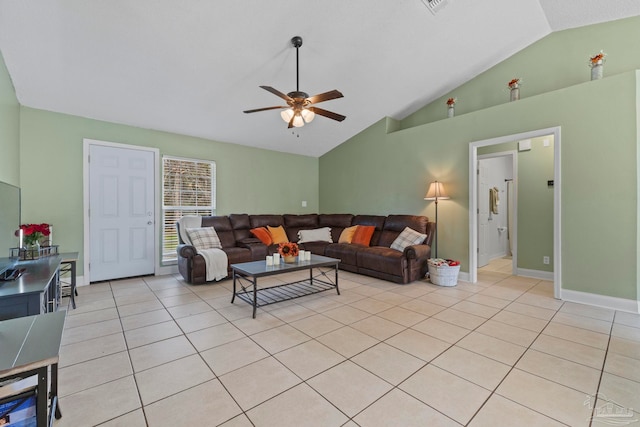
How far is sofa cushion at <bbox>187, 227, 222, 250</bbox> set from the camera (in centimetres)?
445

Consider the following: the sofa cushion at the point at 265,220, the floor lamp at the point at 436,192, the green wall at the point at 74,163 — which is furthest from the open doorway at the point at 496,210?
the green wall at the point at 74,163

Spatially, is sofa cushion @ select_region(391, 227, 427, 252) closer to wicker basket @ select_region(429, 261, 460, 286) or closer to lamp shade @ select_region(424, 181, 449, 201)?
wicker basket @ select_region(429, 261, 460, 286)

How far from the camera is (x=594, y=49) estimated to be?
3691 mm

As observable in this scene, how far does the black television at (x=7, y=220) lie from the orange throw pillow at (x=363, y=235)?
438 centimetres

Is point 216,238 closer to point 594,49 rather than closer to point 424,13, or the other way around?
point 424,13

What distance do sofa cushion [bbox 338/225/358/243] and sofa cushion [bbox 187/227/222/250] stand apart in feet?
7.54

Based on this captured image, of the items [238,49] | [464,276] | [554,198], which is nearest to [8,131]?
[238,49]

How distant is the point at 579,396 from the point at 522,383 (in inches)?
11.0

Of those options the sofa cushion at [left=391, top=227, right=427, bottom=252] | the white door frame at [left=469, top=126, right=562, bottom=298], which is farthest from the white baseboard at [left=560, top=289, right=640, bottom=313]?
the sofa cushion at [left=391, top=227, right=427, bottom=252]

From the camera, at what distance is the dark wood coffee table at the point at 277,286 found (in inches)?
118

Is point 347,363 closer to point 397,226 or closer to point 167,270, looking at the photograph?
point 397,226

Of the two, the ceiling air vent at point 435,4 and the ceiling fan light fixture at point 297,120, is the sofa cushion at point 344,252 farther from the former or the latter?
the ceiling air vent at point 435,4

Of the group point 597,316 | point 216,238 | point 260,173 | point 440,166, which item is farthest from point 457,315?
point 260,173

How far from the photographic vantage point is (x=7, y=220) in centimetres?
219
